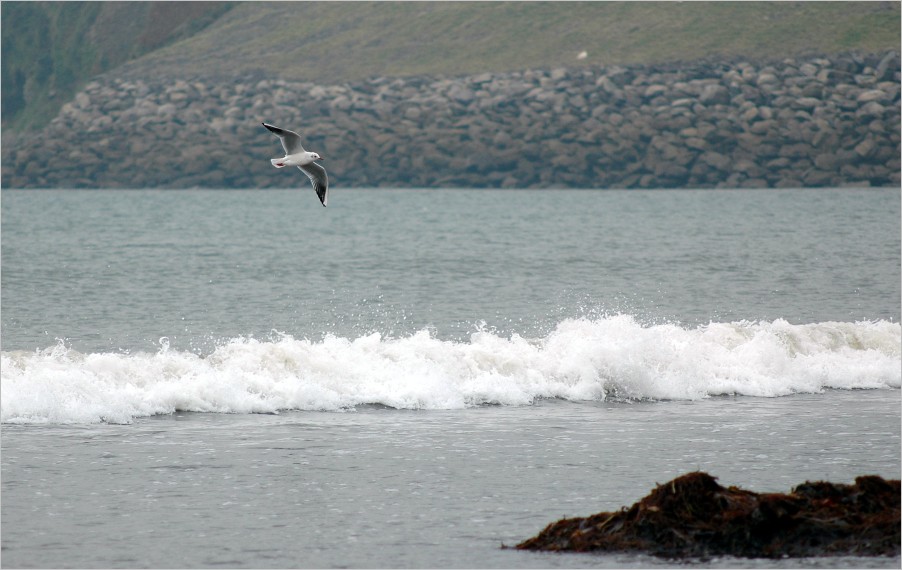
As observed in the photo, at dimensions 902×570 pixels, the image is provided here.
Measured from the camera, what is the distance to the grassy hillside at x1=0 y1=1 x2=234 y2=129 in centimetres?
17900

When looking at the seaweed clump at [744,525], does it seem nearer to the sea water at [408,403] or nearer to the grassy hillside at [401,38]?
the sea water at [408,403]

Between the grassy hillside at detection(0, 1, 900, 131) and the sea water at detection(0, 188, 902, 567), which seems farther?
the grassy hillside at detection(0, 1, 900, 131)

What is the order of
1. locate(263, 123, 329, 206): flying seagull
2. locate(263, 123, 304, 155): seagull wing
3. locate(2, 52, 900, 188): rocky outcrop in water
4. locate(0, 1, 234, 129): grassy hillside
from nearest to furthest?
locate(263, 123, 304, 155): seagull wing
locate(263, 123, 329, 206): flying seagull
locate(2, 52, 900, 188): rocky outcrop in water
locate(0, 1, 234, 129): grassy hillside

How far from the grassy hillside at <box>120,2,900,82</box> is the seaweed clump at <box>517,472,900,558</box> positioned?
128m

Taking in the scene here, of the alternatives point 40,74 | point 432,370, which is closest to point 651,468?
point 432,370

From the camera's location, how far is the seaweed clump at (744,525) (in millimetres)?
11930

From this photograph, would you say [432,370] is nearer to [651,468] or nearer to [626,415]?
[626,415]

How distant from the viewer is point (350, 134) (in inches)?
5059

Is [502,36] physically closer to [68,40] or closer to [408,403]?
[68,40]

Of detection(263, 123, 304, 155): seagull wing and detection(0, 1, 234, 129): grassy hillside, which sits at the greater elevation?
detection(0, 1, 234, 129): grassy hillside

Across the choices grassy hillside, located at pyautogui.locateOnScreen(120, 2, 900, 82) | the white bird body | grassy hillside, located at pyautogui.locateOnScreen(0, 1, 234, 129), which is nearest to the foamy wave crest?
the white bird body

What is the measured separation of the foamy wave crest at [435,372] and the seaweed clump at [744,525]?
793cm

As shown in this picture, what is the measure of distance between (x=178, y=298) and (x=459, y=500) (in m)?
22.6

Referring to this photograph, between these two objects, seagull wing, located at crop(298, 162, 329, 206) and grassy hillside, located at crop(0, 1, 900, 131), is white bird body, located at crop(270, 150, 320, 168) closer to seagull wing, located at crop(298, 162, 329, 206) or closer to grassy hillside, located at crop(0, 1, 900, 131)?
seagull wing, located at crop(298, 162, 329, 206)
